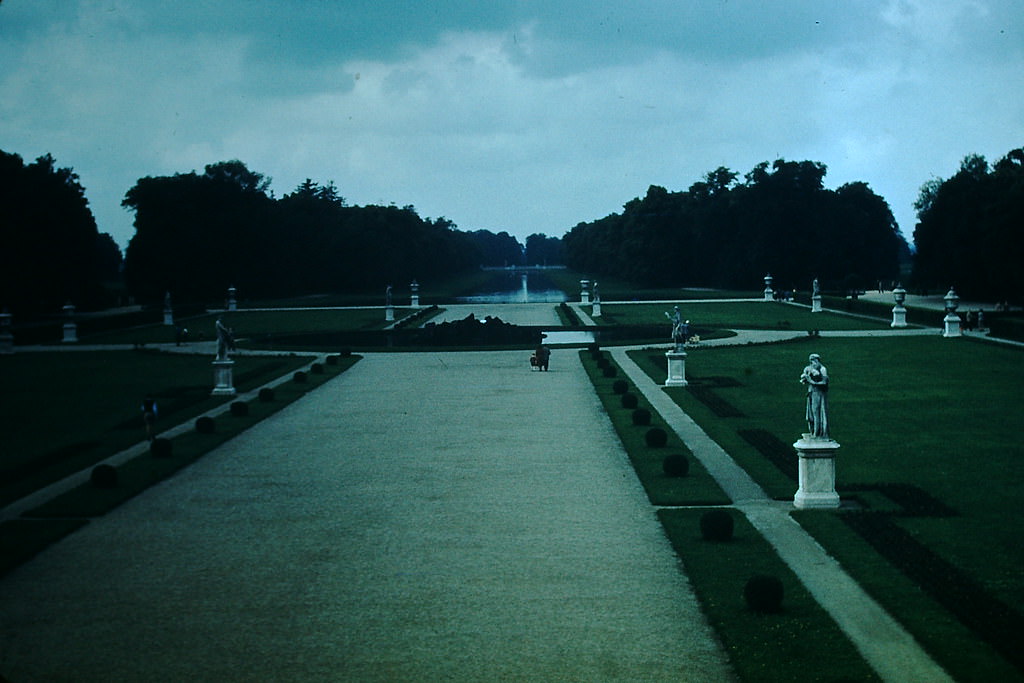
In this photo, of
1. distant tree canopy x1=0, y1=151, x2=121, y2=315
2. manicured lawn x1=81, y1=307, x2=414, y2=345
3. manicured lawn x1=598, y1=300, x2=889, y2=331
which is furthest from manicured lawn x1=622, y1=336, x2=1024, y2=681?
distant tree canopy x1=0, y1=151, x2=121, y2=315

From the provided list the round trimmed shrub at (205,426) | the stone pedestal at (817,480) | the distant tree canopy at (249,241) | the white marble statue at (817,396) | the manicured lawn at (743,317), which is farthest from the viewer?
the distant tree canopy at (249,241)

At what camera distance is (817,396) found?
19562mm

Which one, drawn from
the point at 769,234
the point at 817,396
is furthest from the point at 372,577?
the point at 769,234

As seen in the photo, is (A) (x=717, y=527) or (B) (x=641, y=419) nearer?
(A) (x=717, y=527)

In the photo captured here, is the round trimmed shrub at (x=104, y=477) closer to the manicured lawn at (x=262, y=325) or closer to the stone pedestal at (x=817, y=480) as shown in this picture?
the stone pedestal at (x=817, y=480)

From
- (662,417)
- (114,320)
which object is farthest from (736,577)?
(114,320)

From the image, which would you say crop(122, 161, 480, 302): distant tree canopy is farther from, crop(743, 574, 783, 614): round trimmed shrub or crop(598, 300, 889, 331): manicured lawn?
→ crop(743, 574, 783, 614): round trimmed shrub

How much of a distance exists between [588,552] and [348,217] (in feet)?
412

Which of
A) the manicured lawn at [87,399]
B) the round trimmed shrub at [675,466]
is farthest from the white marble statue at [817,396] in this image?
the manicured lawn at [87,399]

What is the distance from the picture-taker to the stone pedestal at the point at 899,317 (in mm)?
61656

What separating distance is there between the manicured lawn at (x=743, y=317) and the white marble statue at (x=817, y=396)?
43.4 metres

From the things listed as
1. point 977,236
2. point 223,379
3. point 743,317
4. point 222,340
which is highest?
point 977,236

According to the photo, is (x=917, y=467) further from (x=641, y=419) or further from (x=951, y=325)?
(x=951, y=325)

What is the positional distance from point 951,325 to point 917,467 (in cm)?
3405
